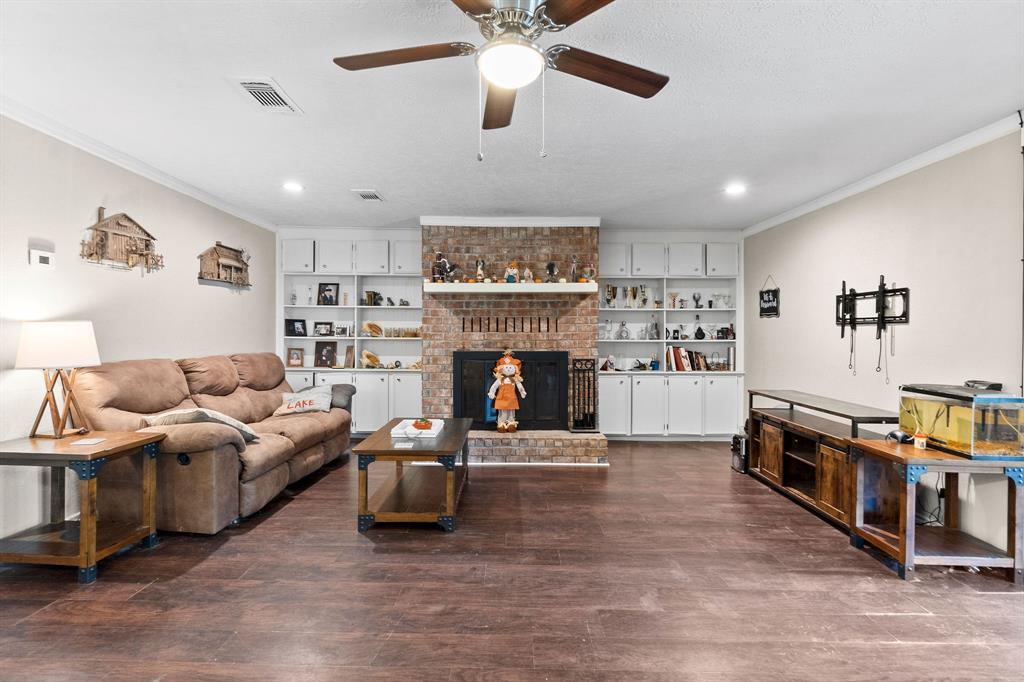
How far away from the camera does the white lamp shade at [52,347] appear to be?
277 centimetres

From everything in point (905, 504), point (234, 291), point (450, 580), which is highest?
point (234, 291)

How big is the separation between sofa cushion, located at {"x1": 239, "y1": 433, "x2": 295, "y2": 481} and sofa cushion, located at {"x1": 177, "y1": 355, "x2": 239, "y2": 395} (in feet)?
2.74

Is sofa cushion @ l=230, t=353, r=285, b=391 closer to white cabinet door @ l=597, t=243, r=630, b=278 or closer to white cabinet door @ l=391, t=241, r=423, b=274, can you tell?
white cabinet door @ l=391, t=241, r=423, b=274

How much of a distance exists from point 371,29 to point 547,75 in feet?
2.86

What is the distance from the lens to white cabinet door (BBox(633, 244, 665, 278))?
6.23 metres

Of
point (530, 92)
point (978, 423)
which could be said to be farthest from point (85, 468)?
point (978, 423)

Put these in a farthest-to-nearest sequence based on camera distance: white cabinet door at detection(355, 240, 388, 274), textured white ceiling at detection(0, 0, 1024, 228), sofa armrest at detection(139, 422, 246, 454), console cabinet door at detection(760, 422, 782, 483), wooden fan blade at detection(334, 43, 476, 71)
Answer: white cabinet door at detection(355, 240, 388, 274)
console cabinet door at detection(760, 422, 782, 483)
sofa armrest at detection(139, 422, 246, 454)
textured white ceiling at detection(0, 0, 1024, 228)
wooden fan blade at detection(334, 43, 476, 71)

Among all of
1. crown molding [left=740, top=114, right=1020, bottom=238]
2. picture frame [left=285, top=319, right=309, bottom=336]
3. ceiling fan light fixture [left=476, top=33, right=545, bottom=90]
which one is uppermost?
crown molding [left=740, top=114, right=1020, bottom=238]

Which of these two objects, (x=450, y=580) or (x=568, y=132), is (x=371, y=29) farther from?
(x=450, y=580)

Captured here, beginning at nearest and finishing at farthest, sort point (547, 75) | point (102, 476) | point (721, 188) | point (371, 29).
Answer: point (371, 29) → point (547, 75) → point (102, 476) → point (721, 188)

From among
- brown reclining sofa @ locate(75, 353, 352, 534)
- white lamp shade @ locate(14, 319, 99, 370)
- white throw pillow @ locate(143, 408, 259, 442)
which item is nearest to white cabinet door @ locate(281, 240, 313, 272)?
brown reclining sofa @ locate(75, 353, 352, 534)

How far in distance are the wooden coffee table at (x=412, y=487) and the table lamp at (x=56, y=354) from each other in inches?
64.4

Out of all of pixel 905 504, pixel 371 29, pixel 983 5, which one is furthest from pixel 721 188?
pixel 371 29

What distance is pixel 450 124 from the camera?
10.5ft
